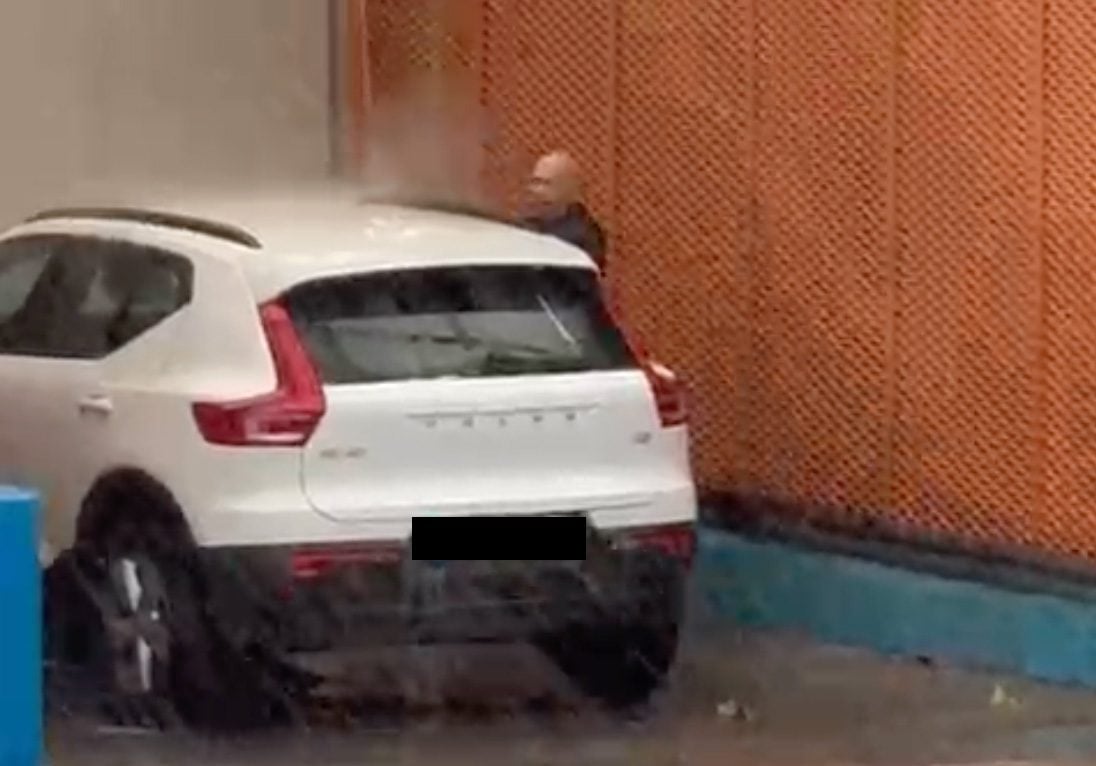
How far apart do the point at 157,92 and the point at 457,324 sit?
490 cm

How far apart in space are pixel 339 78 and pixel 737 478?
3.27 meters

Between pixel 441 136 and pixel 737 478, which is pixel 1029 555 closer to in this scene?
pixel 737 478

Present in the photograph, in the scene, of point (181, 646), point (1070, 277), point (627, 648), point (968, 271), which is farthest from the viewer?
point (968, 271)

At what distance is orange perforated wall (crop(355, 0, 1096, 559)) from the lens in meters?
13.0

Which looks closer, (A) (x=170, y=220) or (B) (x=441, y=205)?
(A) (x=170, y=220)

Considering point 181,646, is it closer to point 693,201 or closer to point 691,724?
point 691,724

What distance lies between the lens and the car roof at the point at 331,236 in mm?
11750

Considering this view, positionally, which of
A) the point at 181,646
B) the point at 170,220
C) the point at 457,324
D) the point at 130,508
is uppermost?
the point at 170,220

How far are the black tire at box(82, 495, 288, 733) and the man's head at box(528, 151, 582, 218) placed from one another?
292cm

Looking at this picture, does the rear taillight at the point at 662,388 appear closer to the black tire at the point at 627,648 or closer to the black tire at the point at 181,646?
the black tire at the point at 627,648

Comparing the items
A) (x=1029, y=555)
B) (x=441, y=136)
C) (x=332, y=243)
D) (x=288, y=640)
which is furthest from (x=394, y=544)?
(x=441, y=136)

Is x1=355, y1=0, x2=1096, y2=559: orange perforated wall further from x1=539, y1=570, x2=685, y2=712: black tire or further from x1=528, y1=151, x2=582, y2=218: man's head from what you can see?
x1=539, y1=570, x2=685, y2=712: black tire

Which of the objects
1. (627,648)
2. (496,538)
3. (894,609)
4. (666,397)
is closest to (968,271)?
(894,609)

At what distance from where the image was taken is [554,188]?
554 inches
